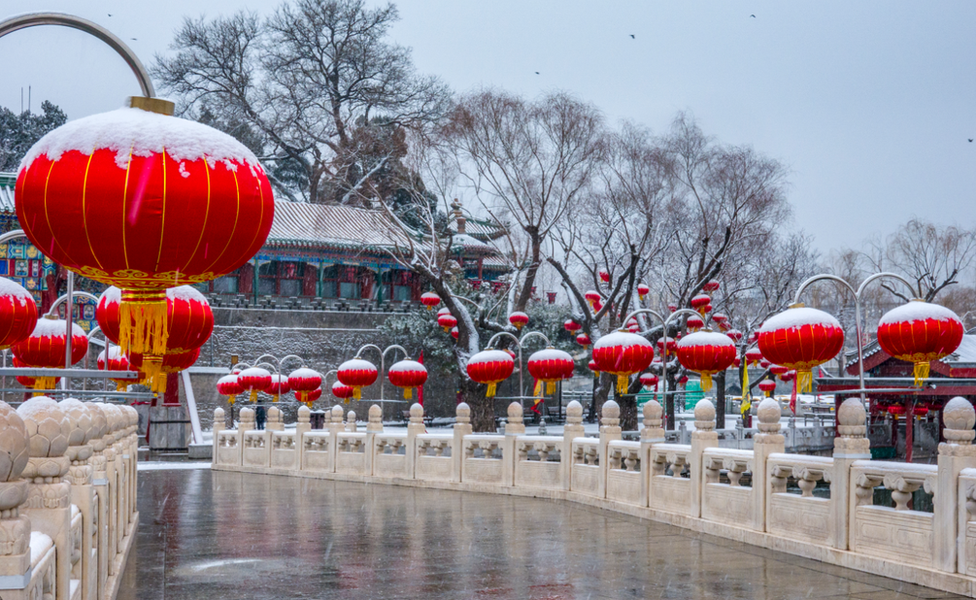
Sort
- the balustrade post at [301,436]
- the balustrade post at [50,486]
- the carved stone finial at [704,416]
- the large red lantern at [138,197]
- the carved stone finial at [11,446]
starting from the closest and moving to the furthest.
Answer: the carved stone finial at [11,446] → the balustrade post at [50,486] → the large red lantern at [138,197] → the carved stone finial at [704,416] → the balustrade post at [301,436]

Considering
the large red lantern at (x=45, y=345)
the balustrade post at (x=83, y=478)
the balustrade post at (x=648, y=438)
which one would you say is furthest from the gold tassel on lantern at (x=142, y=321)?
the large red lantern at (x=45, y=345)

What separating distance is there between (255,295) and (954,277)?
22.6 m

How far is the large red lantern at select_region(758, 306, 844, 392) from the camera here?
35.1 feet

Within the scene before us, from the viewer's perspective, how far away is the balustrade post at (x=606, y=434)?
12203 mm

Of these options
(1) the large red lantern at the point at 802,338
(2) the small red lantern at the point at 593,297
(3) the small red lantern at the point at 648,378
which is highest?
(2) the small red lantern at the point at 593,297

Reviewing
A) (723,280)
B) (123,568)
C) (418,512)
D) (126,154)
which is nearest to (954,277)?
(723,280)

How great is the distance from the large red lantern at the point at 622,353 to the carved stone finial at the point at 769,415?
6146 millimetres

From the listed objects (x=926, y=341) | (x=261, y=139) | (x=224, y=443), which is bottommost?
(x=224, y=443)

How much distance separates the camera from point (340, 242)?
1385 inches

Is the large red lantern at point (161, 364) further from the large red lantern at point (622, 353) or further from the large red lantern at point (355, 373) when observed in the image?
the large red lantern at point (355, 373)

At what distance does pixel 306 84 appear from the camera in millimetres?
43281

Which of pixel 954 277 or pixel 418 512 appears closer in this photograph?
pixel 418 512

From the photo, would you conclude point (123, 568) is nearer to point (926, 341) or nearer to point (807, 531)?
point (807, 531)

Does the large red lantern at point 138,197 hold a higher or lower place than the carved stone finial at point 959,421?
higher
